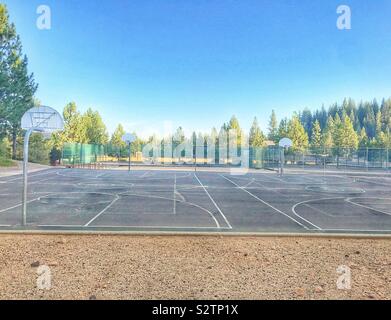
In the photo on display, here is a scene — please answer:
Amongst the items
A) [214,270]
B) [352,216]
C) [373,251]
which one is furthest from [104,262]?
[352,216]

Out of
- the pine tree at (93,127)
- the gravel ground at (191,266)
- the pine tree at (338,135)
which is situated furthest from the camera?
the pine tree at (338,135)

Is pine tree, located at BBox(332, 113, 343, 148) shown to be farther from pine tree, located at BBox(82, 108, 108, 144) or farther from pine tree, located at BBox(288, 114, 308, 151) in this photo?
pine tree, located at BBox(82, 108, 108, 144)

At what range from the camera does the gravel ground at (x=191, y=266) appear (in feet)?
16.9

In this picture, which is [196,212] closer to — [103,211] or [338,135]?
[103,211]

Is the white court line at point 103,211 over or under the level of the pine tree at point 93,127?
under

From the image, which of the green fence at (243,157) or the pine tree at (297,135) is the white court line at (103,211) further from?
the pine tree at (297,135)

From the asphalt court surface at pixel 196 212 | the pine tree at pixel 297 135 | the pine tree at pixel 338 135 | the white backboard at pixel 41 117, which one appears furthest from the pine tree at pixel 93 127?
the pine tree at pixel 338 135

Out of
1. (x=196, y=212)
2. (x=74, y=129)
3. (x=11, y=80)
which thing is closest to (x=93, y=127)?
(x=74, y=129)

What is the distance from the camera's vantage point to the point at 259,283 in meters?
5.52

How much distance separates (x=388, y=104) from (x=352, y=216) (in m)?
134

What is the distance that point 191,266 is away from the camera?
248 inches

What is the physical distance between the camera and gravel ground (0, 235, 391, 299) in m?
5.16

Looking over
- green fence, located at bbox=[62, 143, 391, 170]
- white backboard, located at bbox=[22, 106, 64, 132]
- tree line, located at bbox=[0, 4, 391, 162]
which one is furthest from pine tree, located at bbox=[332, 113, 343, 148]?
white backboard, located at bbox=[22, 106, 64, 132]
